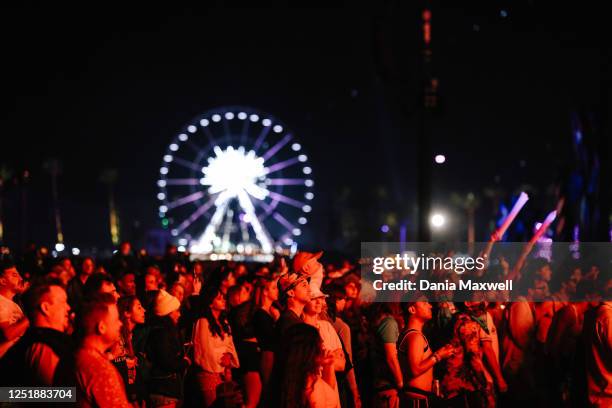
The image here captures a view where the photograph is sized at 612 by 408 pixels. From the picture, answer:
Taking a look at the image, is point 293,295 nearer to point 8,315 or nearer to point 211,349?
point 211,349

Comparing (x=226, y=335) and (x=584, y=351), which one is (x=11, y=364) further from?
(x=584, y=351)

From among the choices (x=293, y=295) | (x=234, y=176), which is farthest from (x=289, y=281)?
(x=234, y=176)

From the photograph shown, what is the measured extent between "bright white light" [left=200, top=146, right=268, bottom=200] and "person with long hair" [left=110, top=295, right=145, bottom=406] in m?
31.8

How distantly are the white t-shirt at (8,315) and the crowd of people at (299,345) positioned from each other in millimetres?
20

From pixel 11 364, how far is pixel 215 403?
343cm

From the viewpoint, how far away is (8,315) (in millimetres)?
6020

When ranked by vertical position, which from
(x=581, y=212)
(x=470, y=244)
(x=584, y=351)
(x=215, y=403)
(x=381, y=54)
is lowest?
(x=215, y=403)

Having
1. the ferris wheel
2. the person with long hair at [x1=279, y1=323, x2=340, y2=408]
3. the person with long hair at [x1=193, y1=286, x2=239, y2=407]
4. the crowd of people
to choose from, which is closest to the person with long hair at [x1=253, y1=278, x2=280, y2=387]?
the crowd of people

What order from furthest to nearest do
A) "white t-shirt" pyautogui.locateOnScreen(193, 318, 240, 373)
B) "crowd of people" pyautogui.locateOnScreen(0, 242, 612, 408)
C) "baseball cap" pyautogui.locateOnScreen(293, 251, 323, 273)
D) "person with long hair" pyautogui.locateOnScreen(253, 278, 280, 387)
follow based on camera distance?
1. "white t-shirt" pyautogui.locateOnScreen(193, 318, 240, 373)
2. "baseball cap" pyautogui.locateOnScreen(293, 251, 323, 273)
3. "person with long hair" pyautogui.locateOnScreen(253, 278, 280, 387)
4. "crowd of people" pyautogui.locateOnScreen(0, 242, 612, 408)

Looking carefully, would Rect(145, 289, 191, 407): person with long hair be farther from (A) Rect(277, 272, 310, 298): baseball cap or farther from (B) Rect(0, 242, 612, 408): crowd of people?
(A) Rect(277, 272, 310, 298): baseball cap

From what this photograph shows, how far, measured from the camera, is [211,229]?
144 ft

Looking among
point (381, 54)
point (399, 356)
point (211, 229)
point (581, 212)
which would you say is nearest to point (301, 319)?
point (399, 356)

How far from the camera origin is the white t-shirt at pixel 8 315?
213 inches

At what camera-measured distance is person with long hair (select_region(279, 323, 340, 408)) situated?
5.64m
